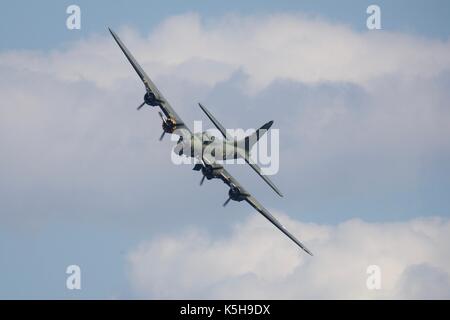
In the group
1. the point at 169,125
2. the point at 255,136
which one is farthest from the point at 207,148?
the point at 255,136

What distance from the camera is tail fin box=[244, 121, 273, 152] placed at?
15652 cm

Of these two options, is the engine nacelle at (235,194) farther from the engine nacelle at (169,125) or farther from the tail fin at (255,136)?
the tail fin at (255,136)

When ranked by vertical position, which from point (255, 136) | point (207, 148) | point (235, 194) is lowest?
point (235, 194)

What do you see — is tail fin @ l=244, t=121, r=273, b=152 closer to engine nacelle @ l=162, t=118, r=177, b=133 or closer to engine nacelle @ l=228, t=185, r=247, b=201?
engine nacelle @ l=228, t=185, r=247, b=201

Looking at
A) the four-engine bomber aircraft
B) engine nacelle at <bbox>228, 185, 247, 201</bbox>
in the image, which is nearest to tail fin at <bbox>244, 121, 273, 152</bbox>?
the four-engine bomber aircraft

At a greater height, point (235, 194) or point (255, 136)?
point (255, 136)

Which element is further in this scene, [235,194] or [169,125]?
[169,125]

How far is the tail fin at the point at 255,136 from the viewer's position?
157 meters

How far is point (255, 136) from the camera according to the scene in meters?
158

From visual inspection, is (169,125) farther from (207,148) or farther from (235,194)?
(235,194)

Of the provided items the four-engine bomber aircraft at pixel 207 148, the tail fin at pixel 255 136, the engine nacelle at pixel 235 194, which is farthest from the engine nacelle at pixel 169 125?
the tail fin at pixel 255 136
